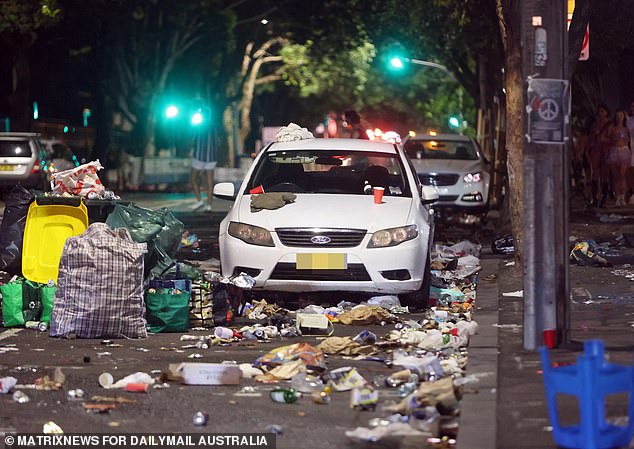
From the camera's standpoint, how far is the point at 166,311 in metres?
11.2

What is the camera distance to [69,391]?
8453 mm

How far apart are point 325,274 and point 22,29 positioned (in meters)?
28.9

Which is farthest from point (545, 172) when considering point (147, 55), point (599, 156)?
A: point (147, 55)

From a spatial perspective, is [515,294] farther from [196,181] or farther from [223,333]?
[196,181]

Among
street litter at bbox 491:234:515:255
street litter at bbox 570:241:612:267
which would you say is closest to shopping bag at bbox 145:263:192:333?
street litter at bbox 570:241:612:267

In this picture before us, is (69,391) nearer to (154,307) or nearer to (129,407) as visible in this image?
(129,407)

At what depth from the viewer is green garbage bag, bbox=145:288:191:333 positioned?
440 inches

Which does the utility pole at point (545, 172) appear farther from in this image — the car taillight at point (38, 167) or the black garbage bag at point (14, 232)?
the car taillight at point (38, 167)

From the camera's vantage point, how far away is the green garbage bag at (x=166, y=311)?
11188 mm

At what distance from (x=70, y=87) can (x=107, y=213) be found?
45407 mm

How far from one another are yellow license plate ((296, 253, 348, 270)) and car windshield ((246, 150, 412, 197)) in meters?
1.42

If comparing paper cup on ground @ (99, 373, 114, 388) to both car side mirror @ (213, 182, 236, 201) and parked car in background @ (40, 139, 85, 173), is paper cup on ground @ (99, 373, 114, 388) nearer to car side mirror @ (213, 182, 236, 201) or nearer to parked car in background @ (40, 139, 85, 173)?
car side mirror @ (213, 182, 236, 201)

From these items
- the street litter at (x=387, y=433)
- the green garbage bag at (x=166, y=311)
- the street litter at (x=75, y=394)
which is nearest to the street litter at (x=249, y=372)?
the street litter at (x=75, y=394)

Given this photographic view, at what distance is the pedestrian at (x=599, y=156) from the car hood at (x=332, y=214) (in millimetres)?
14218
